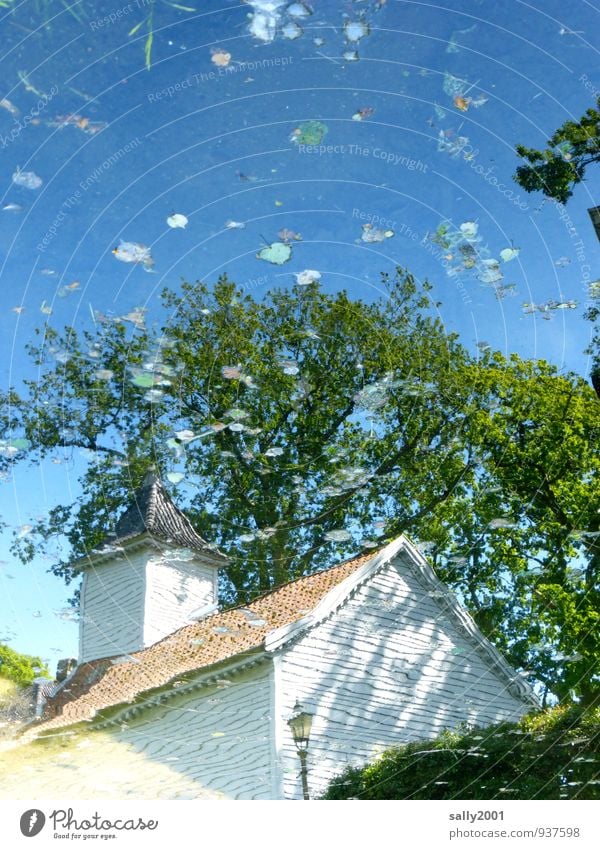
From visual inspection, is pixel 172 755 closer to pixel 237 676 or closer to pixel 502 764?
pixel 237 676

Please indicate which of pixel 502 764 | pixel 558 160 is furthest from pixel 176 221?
pixel 502 764

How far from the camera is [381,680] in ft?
13.2

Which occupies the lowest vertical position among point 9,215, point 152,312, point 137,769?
point 137,769

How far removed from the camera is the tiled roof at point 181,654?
139 inches

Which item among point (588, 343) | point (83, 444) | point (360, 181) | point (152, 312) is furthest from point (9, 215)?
point (588, 343)

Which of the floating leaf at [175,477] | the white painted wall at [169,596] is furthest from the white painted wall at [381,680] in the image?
the floating leaf at [175,477]

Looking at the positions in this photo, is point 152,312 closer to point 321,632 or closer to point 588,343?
point 321,632

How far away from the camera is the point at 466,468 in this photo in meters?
4.50

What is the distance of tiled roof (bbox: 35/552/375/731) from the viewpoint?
3521mm

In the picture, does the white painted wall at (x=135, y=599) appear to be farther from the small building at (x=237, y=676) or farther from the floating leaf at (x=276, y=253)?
the floating leaf at (x=276, y=253)

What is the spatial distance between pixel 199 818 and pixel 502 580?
2625 mm

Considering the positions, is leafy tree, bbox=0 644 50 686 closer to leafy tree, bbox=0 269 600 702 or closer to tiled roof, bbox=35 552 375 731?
tiled roof, bbox=35 552 375 731

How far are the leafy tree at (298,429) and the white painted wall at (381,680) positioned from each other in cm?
31

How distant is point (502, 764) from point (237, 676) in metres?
1.39
